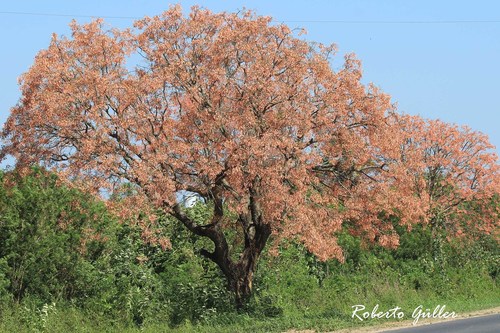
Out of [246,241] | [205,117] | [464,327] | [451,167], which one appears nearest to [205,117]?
[205,117]

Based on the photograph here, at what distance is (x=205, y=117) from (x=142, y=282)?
542 cm

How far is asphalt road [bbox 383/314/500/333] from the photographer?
57.4ft

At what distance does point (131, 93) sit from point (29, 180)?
333 centimetres

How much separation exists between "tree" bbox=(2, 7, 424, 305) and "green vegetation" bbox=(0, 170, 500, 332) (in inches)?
63.4

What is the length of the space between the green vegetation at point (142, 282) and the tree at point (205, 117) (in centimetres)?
161

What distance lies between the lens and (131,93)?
17.6 meters

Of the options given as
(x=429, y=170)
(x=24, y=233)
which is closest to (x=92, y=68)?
(x=24, y=233)

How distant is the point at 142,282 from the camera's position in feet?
69.1
